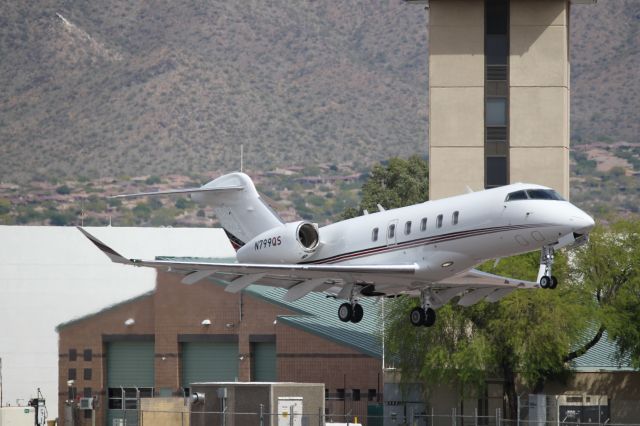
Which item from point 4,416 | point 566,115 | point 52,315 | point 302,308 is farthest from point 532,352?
point 52,315

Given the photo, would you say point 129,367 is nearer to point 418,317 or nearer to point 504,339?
point 504,339

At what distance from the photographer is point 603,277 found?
52.8 meters

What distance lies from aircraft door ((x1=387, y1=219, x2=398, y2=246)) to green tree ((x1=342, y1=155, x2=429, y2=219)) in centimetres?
7860

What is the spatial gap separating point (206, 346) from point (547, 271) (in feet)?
96.3

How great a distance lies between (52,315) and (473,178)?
25.6 m

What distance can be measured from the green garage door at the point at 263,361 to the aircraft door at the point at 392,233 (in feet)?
72.5

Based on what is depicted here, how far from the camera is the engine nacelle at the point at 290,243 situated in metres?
38.7

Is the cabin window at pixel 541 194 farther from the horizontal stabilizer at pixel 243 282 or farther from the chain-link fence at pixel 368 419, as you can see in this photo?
the horizontal stabilizer at pixel 243 282

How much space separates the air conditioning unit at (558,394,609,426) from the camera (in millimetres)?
44906

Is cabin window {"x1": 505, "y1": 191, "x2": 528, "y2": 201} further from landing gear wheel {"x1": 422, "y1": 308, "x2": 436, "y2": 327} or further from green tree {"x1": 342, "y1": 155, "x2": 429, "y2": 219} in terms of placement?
green tree {"x1": 342, "y1": 155, "x2": 429, "y2": 219}

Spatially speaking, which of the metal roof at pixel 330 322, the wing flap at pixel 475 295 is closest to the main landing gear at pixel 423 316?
the wing flap at pixel 475 295

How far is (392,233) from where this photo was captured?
3575 centimetres

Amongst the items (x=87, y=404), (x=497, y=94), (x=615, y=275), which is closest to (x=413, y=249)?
(x=615, y=275)

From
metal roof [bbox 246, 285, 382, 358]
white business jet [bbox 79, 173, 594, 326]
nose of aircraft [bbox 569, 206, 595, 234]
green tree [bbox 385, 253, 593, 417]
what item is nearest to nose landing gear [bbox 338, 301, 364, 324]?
white business jet [bbox 79, 173, 594, 326]
